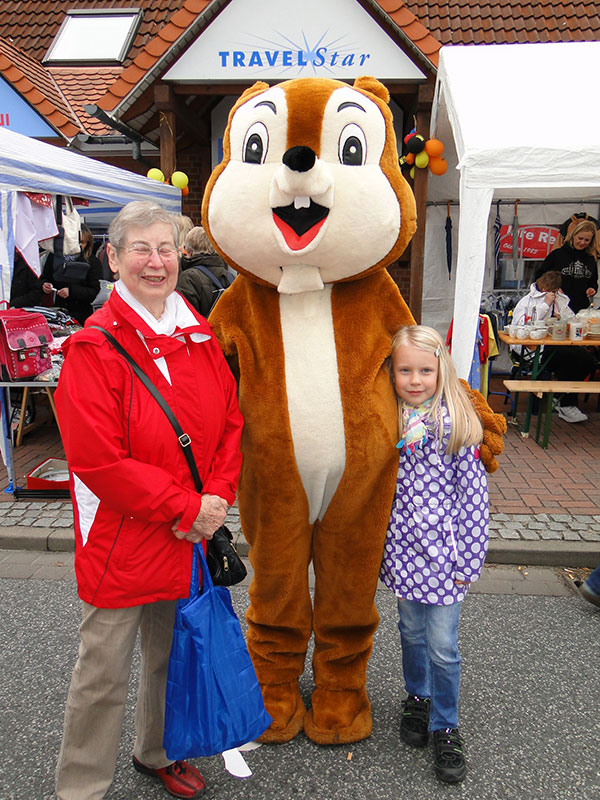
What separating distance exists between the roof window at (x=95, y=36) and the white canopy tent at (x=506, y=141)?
7456 millimetres

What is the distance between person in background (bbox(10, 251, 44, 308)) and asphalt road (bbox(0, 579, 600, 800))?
371 cm

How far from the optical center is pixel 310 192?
1.87 m

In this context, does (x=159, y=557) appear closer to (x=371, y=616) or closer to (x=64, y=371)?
(x=64, y=371)

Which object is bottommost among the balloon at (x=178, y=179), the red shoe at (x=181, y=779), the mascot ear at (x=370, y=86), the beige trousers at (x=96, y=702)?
the red shoe at (x=181, y=779)

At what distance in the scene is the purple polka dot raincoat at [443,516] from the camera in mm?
2094

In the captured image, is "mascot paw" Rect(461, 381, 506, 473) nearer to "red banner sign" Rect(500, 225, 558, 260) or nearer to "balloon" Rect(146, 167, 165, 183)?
"balloon" Rect(146, 167, 165, 183)

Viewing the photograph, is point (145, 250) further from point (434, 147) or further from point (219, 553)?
point (434, 147)

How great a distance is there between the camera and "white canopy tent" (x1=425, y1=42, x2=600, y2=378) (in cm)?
430

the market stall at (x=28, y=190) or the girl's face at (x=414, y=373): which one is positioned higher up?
the market stall at (x=28, y=190)

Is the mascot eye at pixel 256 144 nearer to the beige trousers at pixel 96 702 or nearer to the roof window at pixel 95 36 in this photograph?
the beige trousers at pixel 96 702

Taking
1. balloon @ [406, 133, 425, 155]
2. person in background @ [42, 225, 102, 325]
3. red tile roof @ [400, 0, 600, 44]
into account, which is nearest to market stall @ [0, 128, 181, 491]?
person in background @ [42, 225, 102, 325]

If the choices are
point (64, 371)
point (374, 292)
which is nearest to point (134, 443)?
point (64, 371)

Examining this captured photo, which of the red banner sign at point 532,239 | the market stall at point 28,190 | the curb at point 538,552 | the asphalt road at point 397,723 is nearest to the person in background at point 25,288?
the market stall at point 28,190

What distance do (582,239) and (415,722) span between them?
6.38m
